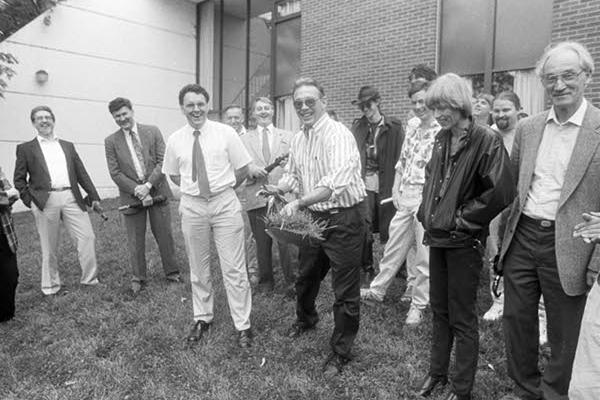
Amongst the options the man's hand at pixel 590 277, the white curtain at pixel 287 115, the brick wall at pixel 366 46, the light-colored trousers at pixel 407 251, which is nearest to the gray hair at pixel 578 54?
the man's hand at pixel 590 277

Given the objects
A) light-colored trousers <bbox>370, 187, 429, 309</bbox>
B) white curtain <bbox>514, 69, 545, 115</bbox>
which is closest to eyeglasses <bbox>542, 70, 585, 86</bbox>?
light-colored trousers <bbox>370, 187, 429, 309</bbox>

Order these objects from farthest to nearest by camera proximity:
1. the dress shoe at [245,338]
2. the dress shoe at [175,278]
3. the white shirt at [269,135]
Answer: the dress shoe at [175,278] → the white shirt at [269,135] → the dress shoe at [245,338]

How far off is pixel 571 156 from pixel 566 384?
4.09 ft

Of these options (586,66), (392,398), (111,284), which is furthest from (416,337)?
(111,284)

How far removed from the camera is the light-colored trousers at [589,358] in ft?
6.68

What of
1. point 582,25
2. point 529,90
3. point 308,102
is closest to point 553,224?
point 308,102

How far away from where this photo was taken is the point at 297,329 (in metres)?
4.07

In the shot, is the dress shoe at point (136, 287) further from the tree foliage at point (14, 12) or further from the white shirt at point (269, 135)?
the tree foliage at point (14, 12)

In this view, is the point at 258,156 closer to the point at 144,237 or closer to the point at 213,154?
the point at 213,154

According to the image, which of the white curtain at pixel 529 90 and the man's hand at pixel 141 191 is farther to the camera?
the white curtain at pixel 529 90

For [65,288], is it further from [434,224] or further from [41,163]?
[434,224]

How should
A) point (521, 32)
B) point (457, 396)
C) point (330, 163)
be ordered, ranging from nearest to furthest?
point (457, 396)
point (330, 163)
point (521, 32)

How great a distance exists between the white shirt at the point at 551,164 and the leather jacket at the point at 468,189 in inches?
6.6

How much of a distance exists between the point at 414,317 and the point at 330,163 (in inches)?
67.2
